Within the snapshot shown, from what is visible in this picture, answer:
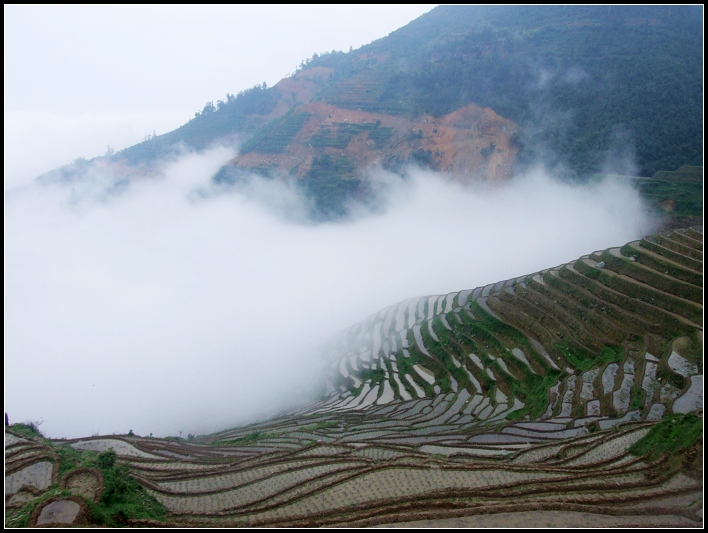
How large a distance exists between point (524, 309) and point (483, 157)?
4666 cm

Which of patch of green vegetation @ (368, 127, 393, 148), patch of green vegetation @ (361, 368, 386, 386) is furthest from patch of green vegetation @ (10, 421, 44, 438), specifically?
patch of green vegetation @ (368, 127, 393, 148)

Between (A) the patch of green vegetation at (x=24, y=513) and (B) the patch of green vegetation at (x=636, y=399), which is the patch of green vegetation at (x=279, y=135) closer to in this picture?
(B) the patch of green vegetation at (x=636, y=399)

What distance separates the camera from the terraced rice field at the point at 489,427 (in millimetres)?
11312

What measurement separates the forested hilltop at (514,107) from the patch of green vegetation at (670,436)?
52558 mm

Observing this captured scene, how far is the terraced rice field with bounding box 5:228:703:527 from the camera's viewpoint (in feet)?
37.1

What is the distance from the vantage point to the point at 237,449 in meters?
18.2

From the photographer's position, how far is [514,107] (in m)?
72.5

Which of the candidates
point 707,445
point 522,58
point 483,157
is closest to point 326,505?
point 707,445

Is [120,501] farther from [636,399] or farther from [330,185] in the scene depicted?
[330,185]

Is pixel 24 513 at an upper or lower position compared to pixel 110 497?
upper

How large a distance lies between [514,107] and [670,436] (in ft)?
221

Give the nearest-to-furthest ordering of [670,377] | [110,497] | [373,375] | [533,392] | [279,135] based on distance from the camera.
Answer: [110,497]
[670,377]
[533,392]
[373,375]
[279,135]

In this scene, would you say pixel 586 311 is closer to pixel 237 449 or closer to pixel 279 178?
pixel 237 449

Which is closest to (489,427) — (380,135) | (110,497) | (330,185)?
(110,497)
